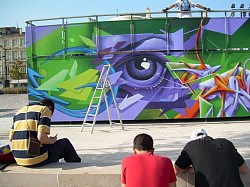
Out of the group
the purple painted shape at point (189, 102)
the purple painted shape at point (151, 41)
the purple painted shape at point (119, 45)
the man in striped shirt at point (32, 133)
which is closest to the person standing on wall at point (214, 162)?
the man in striped shirt at point (32, 133)

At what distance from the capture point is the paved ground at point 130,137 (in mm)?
7133

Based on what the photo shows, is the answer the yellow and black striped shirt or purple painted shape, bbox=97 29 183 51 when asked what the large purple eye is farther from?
the yellow and black striped shirt

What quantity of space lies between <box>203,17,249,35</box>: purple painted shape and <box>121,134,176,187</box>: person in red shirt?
9915 millimetres

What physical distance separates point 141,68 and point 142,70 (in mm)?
89

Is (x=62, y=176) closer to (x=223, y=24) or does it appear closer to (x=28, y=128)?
(x=28, y=128)

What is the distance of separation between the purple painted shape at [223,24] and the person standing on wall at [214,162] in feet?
31.3

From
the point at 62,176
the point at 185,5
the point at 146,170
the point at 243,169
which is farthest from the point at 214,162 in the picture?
the point at 185,5

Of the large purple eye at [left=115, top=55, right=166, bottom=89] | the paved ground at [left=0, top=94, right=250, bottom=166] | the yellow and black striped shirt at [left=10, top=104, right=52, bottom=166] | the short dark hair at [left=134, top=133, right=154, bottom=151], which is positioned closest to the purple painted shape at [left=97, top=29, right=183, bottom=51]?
the large purple eye at [left=115, top=55, right=166, bottom=89]

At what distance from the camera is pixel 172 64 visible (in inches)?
480

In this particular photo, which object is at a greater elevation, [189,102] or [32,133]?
[189,102]

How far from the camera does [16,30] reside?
98000 mm

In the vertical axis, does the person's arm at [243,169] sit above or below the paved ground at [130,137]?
above

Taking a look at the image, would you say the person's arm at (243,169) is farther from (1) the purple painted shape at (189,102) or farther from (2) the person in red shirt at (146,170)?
(1) the purple painted shape at (189,102)

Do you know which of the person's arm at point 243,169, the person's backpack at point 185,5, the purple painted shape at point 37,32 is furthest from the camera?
the person's backpack at point 185,5
